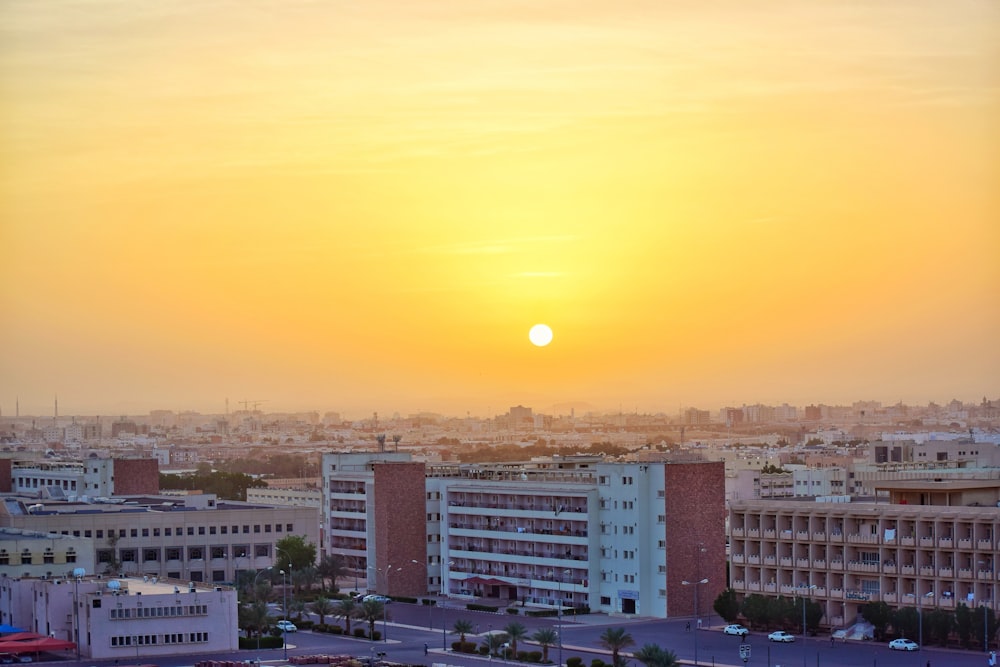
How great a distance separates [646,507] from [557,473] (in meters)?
6.69

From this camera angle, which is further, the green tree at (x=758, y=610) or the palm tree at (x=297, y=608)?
the palm tree at (x=297, y=608)

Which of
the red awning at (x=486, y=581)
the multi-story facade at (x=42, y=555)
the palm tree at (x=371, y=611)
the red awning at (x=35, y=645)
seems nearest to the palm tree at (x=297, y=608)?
the palm tree at (x=371, y=611)

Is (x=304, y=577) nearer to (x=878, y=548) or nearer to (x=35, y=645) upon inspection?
(x=35, y=645)

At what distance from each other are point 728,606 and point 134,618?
1926 cm

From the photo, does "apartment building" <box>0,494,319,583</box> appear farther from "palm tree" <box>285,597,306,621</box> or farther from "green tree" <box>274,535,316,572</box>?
"palm tree" <box>285,597,306,621</box>

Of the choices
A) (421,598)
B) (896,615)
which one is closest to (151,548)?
(421,598)

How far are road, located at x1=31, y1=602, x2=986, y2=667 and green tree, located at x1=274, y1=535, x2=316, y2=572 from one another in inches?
447

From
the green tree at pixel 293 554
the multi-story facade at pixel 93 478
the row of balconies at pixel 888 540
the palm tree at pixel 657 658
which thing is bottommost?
the palm tree at pixel 657 658

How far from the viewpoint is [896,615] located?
52469 millimetres

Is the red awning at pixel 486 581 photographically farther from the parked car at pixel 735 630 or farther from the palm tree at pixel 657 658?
the palm tree at pixel 657 658

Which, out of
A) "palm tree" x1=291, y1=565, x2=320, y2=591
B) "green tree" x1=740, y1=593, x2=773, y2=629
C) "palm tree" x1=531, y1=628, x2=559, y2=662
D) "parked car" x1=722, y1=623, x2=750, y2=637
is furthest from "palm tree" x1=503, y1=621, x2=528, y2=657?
"palm tree" x1=291, y1=565, x2=320, y2=591

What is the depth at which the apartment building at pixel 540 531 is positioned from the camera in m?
62.3

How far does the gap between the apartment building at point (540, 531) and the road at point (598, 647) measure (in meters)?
2.14

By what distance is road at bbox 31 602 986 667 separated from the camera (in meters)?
49.4
